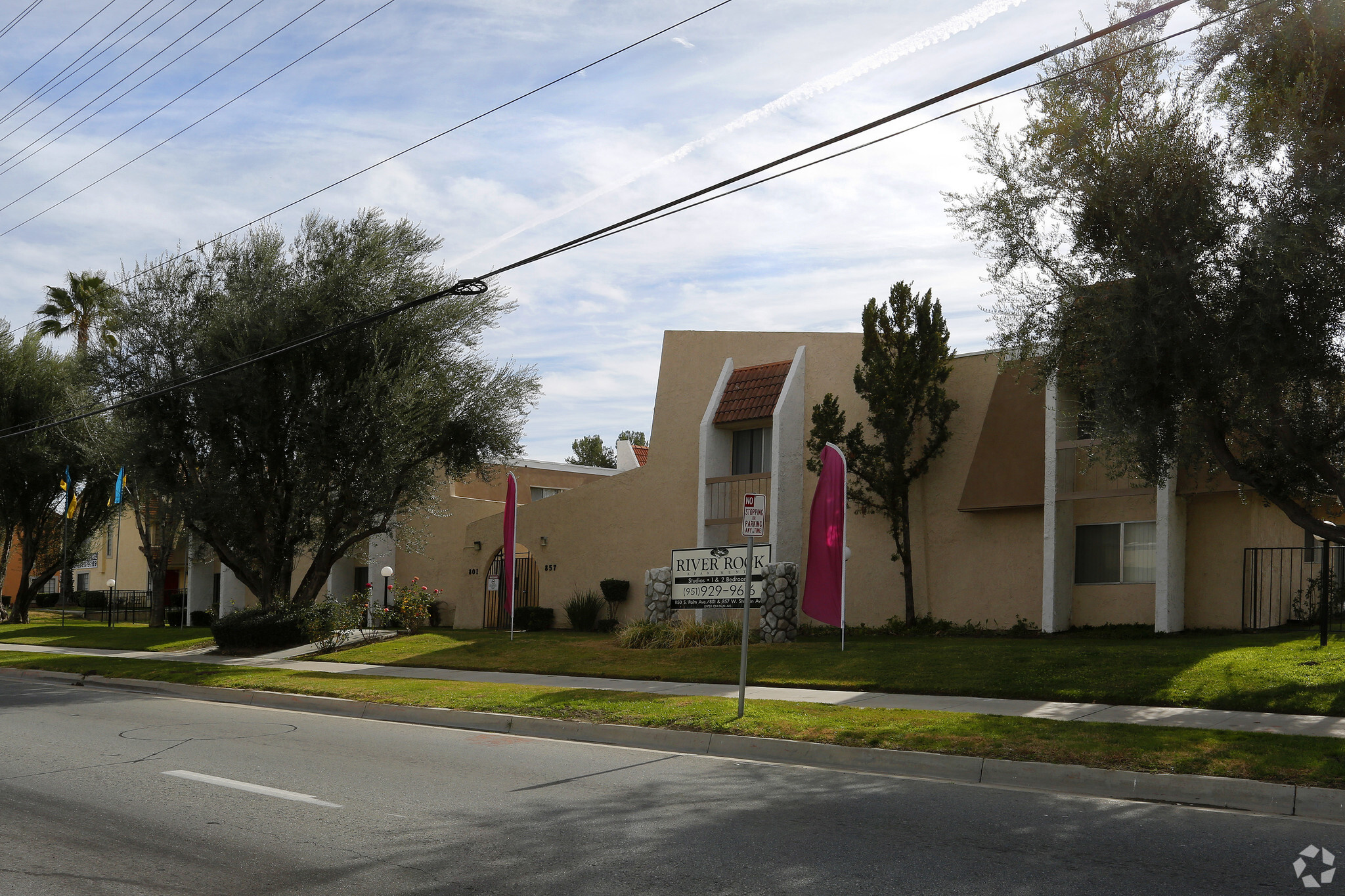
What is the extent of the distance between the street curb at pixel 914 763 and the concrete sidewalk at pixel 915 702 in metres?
2.20

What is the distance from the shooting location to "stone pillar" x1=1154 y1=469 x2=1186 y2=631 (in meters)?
19.3

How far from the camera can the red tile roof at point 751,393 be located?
2516 cm

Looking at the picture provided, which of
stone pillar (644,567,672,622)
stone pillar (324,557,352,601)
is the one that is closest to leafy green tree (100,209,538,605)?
stone pillar (644,567,672,622)

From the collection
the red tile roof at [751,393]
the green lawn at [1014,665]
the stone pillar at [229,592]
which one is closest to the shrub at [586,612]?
the green lawn at [1014,665]

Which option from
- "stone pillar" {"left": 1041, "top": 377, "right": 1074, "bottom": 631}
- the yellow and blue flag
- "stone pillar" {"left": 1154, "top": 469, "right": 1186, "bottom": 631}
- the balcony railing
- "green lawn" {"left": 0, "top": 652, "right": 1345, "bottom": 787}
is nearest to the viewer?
"green lawn" {"left": 0, "top": 652, "right": 1345, "bottom": 787}

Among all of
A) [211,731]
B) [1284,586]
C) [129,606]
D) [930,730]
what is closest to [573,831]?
[930,730]

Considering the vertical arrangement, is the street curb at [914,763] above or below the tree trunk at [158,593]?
above

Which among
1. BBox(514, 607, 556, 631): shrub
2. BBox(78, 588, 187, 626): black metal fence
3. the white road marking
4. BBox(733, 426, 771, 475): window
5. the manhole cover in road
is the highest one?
BBox(733, 426, 771, 475): window

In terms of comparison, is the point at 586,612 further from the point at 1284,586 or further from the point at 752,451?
the point at 1284,586

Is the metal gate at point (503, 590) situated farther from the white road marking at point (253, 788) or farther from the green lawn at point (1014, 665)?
the white road marking at point (253, 788)

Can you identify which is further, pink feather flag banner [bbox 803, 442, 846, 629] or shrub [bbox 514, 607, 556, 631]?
shrub [bbox 514, 607, 556, 631]

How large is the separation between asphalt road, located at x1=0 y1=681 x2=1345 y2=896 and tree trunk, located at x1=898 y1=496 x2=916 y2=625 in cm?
1304

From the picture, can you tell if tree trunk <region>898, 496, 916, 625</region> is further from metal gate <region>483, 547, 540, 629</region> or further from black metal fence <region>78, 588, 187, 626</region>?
black metal fence <region>78, 588, 187, 626</region>

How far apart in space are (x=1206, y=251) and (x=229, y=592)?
36.0m
